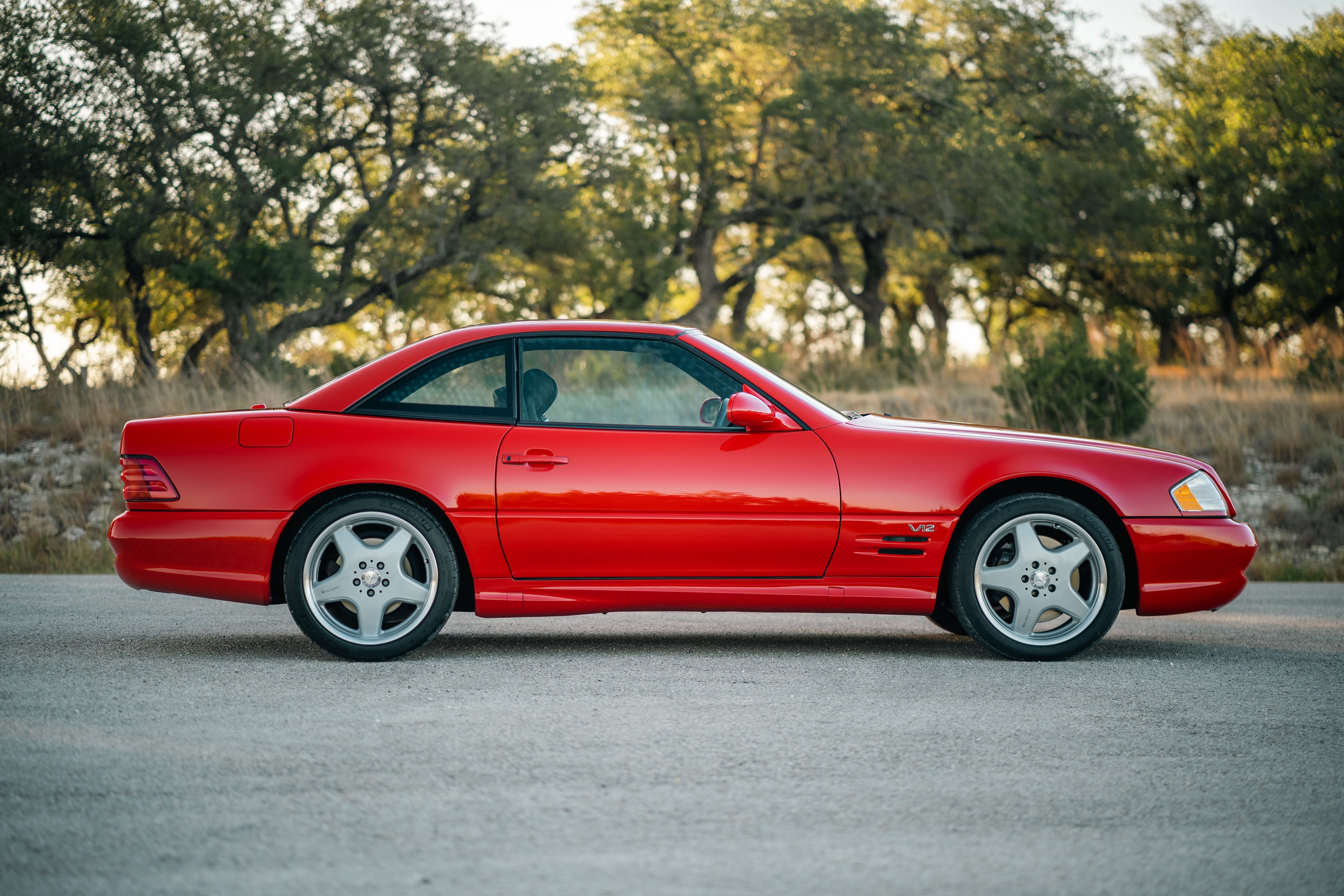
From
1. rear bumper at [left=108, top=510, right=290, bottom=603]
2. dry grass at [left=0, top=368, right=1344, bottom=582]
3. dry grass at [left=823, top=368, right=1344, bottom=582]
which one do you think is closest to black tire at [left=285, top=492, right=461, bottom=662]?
rear bumper at [left=108, top=510, right=290, bottom=603]

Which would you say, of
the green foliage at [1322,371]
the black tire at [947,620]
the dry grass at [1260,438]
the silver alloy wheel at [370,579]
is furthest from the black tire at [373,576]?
the green foliage at [1322,371]

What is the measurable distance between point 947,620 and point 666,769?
328 centimetres

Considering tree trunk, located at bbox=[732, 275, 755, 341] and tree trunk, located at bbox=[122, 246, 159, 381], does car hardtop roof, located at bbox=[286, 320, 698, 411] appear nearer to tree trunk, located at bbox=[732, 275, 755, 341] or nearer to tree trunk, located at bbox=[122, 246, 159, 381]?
tree trunk, located at bbox=[122, 246, 159, 381]

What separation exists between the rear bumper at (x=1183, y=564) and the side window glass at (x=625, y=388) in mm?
1965

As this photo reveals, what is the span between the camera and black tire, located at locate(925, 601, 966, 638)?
21.6 feet

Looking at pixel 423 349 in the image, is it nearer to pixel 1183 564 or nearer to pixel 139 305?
pixel 1183 564

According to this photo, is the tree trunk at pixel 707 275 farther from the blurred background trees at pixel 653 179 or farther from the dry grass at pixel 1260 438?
the dry grass at pixel 1260 438

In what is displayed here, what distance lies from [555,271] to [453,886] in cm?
2708

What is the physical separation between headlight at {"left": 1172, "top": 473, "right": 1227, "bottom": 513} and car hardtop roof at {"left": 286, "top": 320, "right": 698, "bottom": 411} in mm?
2349

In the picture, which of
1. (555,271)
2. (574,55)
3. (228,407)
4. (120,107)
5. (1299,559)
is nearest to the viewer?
(1299,559)

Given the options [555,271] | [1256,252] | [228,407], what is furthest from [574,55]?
[1256,252]

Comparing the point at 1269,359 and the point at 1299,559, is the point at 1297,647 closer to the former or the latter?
the point at 1299,559

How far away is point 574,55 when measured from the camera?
89.6 ft

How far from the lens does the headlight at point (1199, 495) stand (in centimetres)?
586
